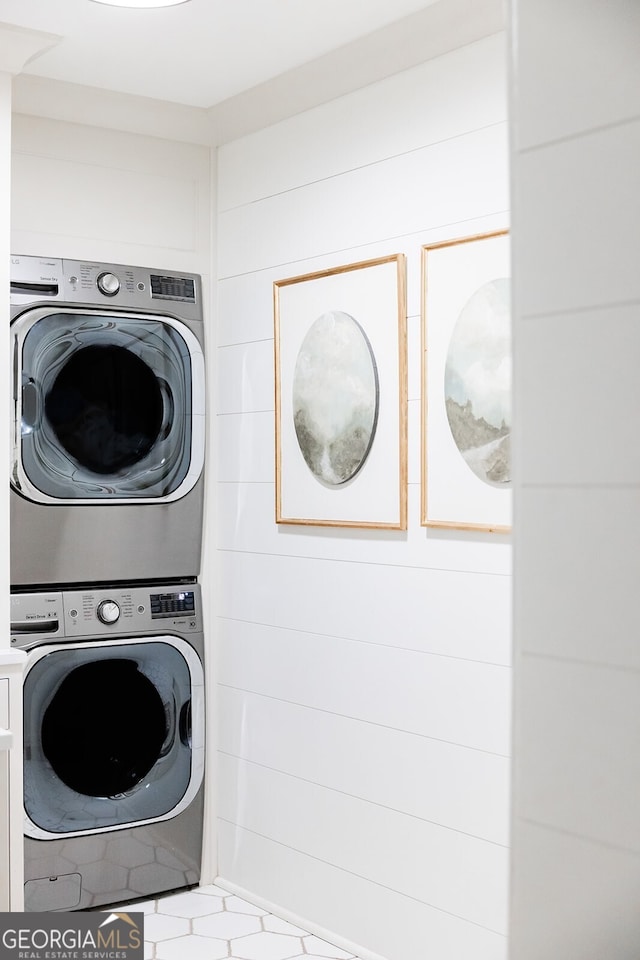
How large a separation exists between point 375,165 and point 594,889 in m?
2.29

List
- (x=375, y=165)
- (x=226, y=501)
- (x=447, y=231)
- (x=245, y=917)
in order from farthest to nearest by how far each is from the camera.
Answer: (x=226, y=501) → (x=245, y=917) → (x=375, y=165) → (x=447, y=231)

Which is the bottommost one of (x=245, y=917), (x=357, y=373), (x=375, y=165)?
(x=245, y=917)

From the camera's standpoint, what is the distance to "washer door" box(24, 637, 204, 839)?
3086 mm

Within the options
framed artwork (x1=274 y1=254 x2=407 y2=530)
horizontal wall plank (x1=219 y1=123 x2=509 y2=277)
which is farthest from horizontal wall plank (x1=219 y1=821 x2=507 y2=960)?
horizontal wall plank (x1=219 y1=123 x2=509 y2=277)

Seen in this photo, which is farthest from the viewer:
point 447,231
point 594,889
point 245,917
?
point 245,917

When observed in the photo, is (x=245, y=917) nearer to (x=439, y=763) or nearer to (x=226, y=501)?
(x=439, y=763)

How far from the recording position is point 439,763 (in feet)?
8.70

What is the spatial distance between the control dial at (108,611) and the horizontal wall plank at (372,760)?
459mm

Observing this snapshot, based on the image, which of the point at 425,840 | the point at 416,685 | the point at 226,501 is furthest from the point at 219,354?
the point at 425,840

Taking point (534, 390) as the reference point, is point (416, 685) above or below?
below

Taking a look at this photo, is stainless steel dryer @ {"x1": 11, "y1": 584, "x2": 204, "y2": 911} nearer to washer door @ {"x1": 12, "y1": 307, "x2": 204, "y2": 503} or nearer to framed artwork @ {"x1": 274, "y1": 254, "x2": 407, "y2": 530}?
washer door @ {"x1": 12, "y1": 307, "x2": 204, "y2": 503}

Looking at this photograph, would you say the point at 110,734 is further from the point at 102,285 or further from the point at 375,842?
the point at 102,285

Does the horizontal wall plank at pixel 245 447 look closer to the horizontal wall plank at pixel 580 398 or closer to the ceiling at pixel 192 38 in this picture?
the ceiling at pixel 192 38

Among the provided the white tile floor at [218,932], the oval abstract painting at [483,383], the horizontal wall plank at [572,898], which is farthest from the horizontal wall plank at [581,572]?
the white tile floor at [218,932]
